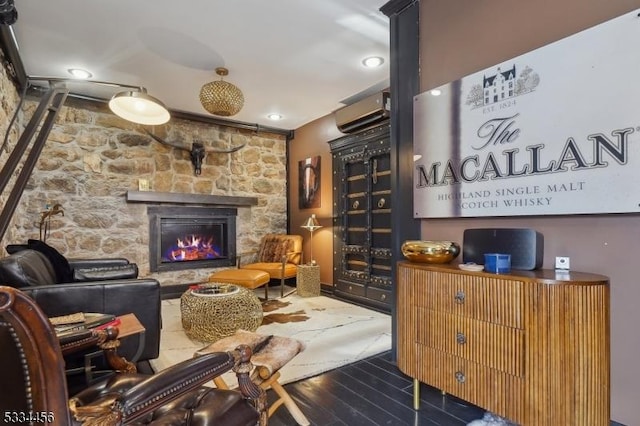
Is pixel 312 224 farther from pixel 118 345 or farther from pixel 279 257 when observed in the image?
pixel 118 345

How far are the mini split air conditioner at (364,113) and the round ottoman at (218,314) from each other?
2378mm

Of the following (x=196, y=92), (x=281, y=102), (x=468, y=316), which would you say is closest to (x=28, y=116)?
(x=196, y=92)

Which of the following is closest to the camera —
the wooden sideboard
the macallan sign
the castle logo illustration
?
the wooden sideboard

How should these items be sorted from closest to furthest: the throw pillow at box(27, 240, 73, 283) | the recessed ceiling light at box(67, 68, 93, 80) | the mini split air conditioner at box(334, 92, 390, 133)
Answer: the throw pillow at box(27, 240, 73, 283)
the recessed ceiling light at box(67, 68, 93, 80)
the mini split air conditioner at box(334, 92, 390, 133)

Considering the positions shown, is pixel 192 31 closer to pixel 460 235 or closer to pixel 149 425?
pixel 460 235

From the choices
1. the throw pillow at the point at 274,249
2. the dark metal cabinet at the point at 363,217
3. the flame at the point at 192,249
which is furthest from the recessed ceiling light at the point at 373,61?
the flame at the point at 192,249

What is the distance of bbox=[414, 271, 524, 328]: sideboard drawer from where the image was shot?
4.66 ft

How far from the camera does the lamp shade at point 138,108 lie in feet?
7.50

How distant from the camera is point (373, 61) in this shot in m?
3.22

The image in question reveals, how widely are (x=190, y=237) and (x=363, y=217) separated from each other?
252cm

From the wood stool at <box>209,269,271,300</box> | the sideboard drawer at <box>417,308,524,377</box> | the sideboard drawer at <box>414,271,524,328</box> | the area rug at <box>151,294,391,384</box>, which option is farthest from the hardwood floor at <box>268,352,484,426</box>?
the wood stool at <box>209,269,271,300</box>

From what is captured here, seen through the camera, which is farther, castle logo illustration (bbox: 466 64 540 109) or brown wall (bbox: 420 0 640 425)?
castle logo illustration (bbox: 466 64 540 109)

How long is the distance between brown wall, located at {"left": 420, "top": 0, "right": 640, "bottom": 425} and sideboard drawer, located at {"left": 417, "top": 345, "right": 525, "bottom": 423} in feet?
1.58

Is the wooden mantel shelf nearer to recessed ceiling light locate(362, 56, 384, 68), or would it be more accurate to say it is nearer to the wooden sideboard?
recessed ceiling light locate(362, 56, 384, 68)
